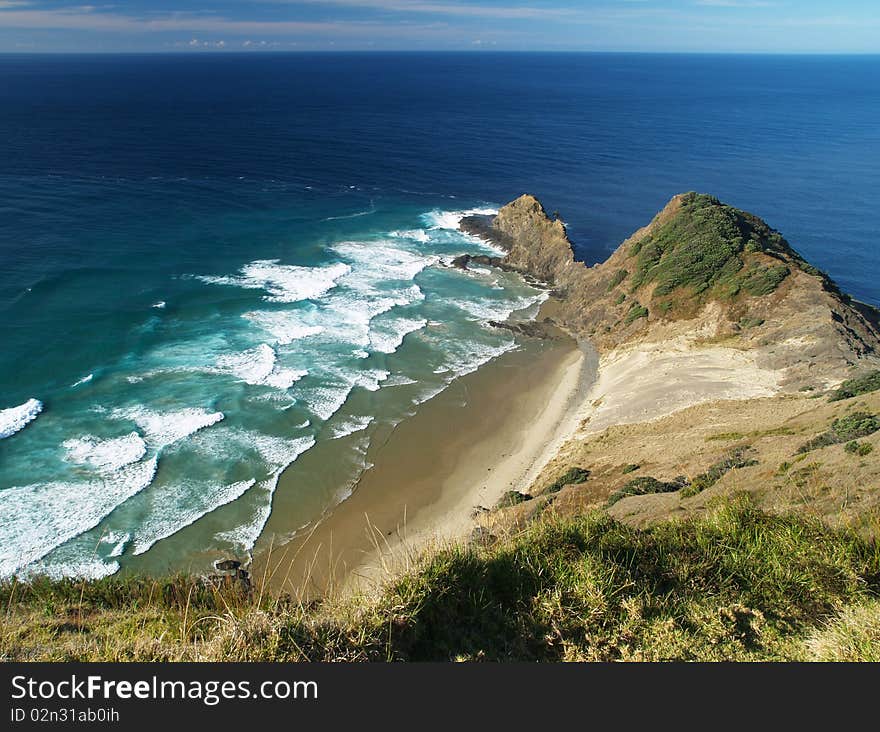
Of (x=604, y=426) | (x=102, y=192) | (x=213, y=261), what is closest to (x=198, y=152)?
(x=102, y=192)

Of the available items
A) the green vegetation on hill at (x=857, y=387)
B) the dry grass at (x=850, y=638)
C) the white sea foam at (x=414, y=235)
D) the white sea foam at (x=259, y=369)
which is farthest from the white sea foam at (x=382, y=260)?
the dry grass at (x=850, y=638)

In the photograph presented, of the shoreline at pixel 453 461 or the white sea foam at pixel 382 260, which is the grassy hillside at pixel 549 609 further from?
the white sea foam at pixel 382 260

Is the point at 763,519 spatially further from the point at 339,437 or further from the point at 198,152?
the point at 198,152

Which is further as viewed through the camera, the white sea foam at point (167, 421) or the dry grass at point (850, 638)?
the white sea foam at point (167, 421)

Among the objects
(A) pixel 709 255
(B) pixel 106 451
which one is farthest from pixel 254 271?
(A) pixel 709 255

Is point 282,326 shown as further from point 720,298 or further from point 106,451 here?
point 720,298

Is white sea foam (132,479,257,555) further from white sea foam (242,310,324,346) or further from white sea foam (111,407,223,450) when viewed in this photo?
white sea foam (242,310,324,346)

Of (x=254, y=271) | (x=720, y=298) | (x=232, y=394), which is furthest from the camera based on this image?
(x=254, y=271)

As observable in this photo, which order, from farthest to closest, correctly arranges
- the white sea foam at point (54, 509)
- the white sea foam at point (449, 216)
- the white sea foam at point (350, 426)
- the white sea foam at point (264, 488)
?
the white sea foam at point (449, 216) < the white sea foam at point (350, 426) < the white sea foam at point (264, 488) < the white sea foam at point (54, 509)
